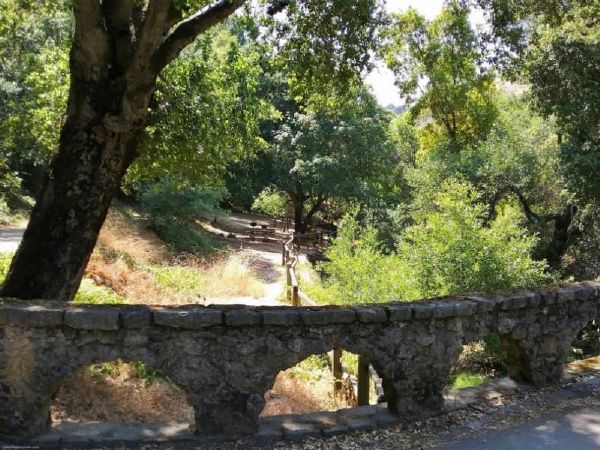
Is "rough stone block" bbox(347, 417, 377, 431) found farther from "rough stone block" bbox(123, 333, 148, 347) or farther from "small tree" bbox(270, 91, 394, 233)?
"small tree" bbox(270, 91, 394, 233)

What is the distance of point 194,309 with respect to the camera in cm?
438

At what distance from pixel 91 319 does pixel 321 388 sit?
243 inches

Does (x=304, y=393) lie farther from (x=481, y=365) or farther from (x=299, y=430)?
(x=481, y=365)

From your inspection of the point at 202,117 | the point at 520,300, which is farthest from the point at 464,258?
the point at 202,117

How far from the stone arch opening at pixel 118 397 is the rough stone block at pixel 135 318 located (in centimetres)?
197

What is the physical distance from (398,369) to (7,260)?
8.88m

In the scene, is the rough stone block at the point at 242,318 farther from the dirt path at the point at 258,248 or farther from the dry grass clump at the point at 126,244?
the dry grass clump at the point at 126,244

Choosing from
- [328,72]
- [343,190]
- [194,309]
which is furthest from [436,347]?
[343,190]

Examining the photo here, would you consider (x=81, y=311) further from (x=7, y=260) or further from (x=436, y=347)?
(x=7, y=260)

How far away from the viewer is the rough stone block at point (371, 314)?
4.65 meters

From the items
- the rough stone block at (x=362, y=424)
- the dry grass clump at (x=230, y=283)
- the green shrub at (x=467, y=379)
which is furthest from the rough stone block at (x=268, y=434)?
the dry grass clump at (x=230, y=283)

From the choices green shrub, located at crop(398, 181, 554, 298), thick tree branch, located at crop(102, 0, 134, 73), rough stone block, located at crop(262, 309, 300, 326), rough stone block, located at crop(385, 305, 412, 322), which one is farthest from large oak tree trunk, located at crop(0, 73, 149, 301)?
green shrub, located at crop(398, 181, 554, 298)

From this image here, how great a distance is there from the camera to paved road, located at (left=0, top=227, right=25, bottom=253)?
1354 cm

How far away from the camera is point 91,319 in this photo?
161 inches
